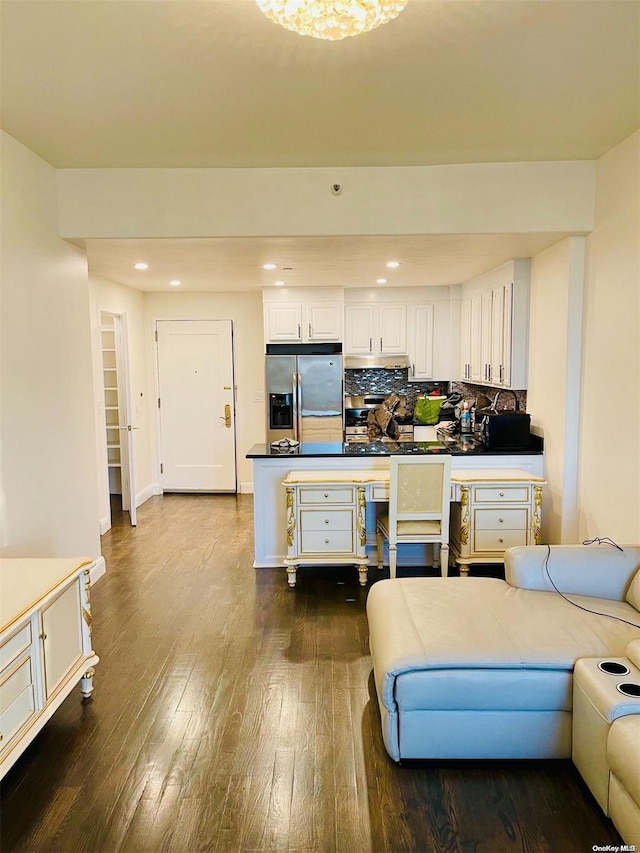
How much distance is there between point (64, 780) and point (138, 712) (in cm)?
42

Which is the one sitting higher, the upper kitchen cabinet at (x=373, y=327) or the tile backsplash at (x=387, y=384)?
the upper kitchen cabinet at (x=373, y=327)

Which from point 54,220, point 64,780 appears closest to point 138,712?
point 64,780

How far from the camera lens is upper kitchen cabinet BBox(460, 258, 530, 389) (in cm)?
423

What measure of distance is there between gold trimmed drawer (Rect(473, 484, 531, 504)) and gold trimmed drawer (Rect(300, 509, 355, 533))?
0.89 m

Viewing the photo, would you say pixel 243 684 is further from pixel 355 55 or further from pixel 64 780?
pixel 355 55

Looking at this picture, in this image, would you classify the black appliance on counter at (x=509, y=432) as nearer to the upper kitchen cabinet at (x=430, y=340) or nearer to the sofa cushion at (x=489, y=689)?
the upper kitchen cabinet at (x=430, y=340)

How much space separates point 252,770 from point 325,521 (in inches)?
70.8

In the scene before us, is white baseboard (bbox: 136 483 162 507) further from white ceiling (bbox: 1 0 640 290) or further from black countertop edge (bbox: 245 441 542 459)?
white ceiling (bbox: 1 0 640 290)

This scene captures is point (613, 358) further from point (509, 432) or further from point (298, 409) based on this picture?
point (298, 409)

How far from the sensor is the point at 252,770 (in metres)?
2.06

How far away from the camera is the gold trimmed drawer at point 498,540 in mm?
3729

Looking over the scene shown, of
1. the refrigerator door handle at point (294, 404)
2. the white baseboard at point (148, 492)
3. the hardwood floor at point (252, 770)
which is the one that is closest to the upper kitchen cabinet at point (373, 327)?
the refrigerator door handle at point (294, 404)

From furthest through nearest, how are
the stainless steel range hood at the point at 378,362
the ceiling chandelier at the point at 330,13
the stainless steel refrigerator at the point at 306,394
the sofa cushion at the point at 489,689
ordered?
the stainless steel range hood at the point at 378,362
the stainless steel refrigerator at the point at 306,394
the sofa cushion at the point at 489,689
the ceiling chandelier at the point at 330,13

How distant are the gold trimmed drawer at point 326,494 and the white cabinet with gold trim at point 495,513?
739mm
